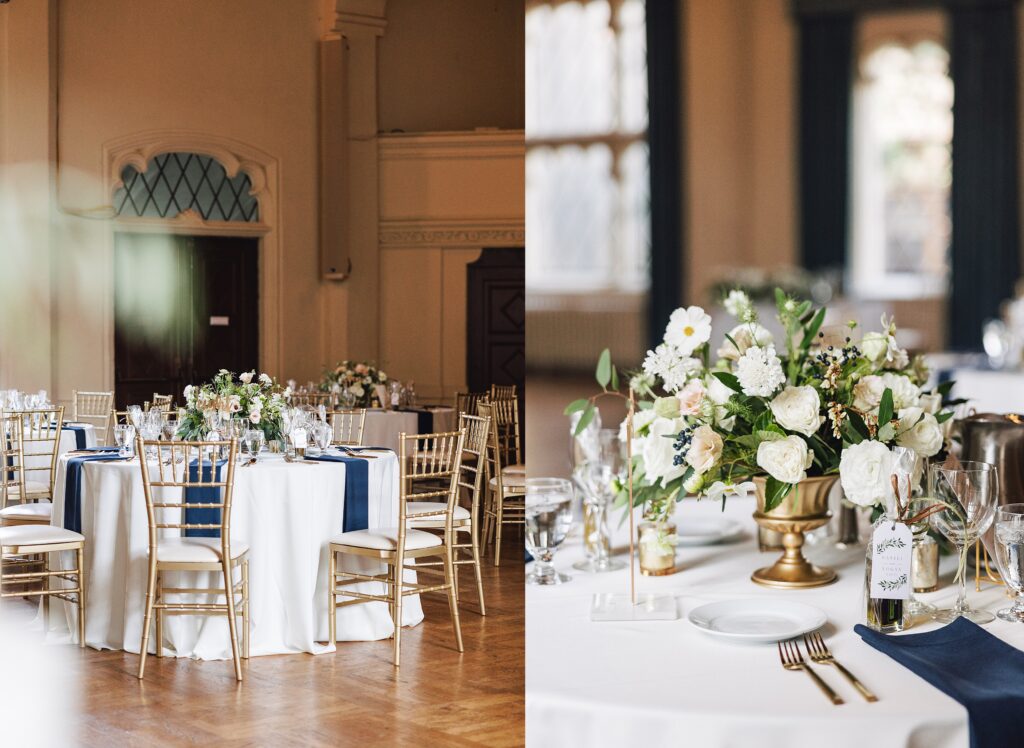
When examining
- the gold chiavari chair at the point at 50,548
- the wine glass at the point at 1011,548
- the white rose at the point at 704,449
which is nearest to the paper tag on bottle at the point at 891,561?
the wine glass at the point at 1011,548

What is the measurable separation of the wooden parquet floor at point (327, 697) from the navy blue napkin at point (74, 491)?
1.83 feet

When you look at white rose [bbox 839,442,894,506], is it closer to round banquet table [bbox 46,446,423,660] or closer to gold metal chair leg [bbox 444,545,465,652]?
gold metal chair leg [bbox 444,545,465,652]

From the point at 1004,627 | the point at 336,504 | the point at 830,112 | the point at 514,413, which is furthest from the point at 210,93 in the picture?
the point at 1004,627

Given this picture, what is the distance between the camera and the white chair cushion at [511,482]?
22.1ft

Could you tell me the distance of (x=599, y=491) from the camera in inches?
81.2

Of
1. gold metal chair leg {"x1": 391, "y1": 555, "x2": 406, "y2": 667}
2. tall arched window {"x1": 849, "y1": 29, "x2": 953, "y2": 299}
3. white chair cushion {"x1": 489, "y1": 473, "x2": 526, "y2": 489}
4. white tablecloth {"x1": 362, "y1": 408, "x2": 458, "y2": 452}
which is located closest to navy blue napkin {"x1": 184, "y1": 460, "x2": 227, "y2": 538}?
gold metal chair leg {"x1": 391, "y1": 555, "x2": 406, "y2": 667}

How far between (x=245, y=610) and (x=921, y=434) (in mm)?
3305

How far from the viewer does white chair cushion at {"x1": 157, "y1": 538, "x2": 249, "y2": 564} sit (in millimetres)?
4270

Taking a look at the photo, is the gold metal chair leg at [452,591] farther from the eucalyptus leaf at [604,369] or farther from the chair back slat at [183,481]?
the eucalyptus leaf at [604,369]

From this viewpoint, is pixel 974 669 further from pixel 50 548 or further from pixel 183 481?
pixel 50 548

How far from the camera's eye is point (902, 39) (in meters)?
1.95

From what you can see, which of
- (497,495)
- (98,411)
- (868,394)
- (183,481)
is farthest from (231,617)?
(98,411)

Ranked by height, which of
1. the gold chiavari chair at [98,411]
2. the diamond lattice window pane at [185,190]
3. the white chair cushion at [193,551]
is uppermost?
the diamond lattice window pane at [185,190]

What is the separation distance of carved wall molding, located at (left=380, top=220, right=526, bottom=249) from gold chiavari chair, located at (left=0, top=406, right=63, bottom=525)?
179 inches
